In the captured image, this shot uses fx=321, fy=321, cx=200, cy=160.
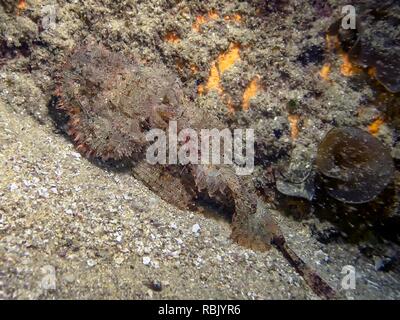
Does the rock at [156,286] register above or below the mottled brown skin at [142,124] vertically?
below

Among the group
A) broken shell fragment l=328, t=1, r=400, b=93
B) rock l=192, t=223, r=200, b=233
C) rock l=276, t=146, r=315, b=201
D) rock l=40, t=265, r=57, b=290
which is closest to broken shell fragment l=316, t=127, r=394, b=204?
rock l=276, t=146, r=315, b=201

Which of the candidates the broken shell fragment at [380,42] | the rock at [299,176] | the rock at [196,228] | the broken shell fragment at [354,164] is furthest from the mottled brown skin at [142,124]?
the broken shell fragment at [380,42]

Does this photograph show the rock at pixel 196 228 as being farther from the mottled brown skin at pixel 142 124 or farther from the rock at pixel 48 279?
the rock at pixel 48 279

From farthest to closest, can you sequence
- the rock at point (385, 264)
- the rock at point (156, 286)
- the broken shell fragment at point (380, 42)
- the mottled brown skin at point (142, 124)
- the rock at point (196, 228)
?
the rock at point (385, 264)
the mottled brown skin at point (142, 124)
the rock at point (196, 228)
the broken shell fragment at point (380, 42)
the rock at point (156, 286)

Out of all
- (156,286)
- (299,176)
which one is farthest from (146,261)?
(299,176)

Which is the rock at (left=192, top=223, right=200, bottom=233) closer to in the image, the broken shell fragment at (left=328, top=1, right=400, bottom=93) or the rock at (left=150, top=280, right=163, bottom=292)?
the rock at (left=150, top=280, right=163, bottom=292)
